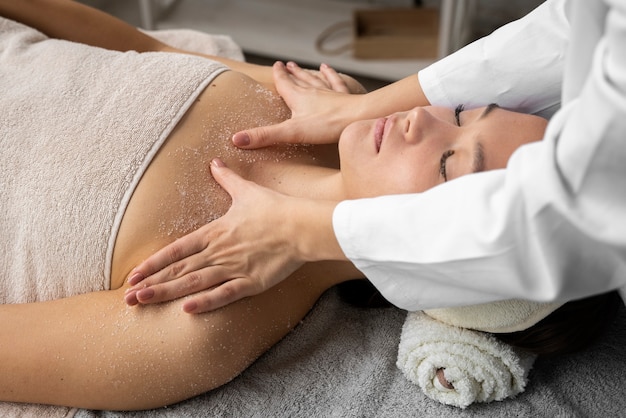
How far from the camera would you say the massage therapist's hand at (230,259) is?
123 cm

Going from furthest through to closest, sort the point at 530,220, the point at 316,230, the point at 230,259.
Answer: the point at 230,259, the point at 316,230, the point at 530,220

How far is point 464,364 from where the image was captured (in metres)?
1.27

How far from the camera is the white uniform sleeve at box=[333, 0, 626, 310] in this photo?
2.96 feet

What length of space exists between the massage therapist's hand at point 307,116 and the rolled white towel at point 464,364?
42 cm

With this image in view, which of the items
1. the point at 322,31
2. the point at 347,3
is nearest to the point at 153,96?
the point at 322,31

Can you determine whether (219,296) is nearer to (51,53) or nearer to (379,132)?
(379,132)

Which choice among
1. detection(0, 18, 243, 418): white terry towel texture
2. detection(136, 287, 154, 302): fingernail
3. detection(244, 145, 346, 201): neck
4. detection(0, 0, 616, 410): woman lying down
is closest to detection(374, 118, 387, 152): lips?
detection(0, 0, 616, 410): woman lying down

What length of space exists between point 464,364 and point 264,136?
1.82ft

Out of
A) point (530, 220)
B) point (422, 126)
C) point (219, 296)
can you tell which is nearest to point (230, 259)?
point (219, 296)

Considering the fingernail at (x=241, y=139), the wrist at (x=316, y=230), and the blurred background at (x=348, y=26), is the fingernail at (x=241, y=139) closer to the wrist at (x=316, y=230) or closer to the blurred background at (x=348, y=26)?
the wrist at (x=316, y=230)

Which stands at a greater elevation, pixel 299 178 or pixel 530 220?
pixel 530 220

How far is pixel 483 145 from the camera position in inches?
46.6

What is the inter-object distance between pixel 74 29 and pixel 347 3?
1.49 m

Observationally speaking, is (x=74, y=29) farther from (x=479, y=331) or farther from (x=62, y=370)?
(x=479, y=331)
